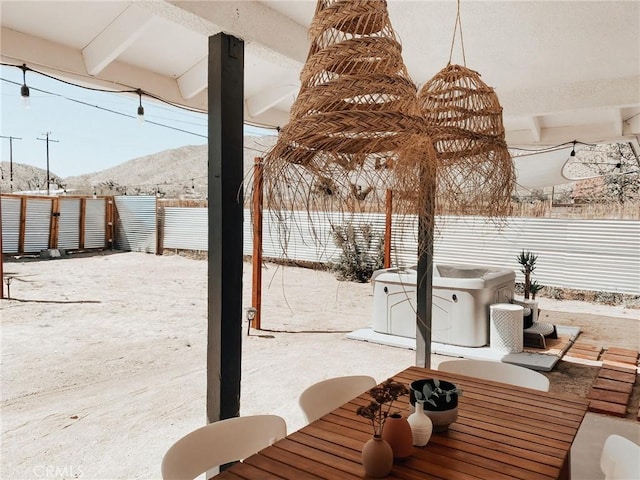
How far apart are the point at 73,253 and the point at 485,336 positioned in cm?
935

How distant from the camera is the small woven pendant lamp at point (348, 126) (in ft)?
3.21

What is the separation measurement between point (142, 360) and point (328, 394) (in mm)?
2747

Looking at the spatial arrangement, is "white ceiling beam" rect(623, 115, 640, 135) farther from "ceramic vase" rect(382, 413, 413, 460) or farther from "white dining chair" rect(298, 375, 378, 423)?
"ceramic vase" rect(382, 413, 413, 460)

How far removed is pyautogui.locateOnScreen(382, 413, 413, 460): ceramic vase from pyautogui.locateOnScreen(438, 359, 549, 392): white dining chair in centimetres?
99

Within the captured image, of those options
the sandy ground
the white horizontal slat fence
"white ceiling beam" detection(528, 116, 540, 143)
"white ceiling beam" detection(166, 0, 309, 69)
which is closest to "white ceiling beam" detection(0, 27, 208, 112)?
"white ceiling beam" detection(166, 0, 309, 69)

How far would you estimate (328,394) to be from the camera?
193cm

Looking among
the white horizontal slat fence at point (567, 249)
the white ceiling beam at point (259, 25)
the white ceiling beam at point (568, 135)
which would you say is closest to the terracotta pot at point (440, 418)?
the white ceiling beam at point (259, 25)

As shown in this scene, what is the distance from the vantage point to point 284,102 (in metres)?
3.95

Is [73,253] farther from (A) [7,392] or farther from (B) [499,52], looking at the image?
(B) [499,52]

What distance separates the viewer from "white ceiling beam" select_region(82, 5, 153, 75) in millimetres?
2275

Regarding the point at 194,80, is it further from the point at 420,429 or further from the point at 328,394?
the point at 420,429

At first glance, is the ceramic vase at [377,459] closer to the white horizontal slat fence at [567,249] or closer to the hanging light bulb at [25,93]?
the hanging light bulb at [25,93]

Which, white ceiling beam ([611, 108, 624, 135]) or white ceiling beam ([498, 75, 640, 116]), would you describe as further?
white ceiling beam ([611, 108, 624, 135])

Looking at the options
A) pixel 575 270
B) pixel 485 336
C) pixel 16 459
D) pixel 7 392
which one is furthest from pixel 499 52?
pixel 575 270
